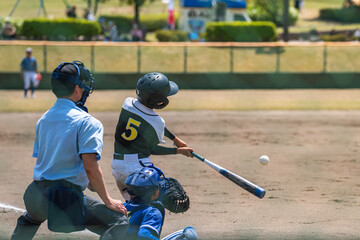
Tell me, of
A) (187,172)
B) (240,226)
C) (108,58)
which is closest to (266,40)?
(108,58)

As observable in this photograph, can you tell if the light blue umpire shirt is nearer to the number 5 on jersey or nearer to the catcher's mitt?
the catcher's mitt

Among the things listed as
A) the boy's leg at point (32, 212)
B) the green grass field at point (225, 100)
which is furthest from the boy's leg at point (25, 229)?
the green grass field at point (225, 100)

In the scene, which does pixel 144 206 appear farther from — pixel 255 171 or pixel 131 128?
pixel 255 171

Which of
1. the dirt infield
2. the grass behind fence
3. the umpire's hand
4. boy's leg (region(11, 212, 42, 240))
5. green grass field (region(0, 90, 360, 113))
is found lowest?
green grass field (region(0, 90, 360, 113))

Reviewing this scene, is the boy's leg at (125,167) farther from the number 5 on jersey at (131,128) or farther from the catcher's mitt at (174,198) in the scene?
the catcher's mitt at (174,198)

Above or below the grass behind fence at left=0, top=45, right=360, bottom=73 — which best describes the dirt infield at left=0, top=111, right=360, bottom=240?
below

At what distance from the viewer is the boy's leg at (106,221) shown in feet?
11.7

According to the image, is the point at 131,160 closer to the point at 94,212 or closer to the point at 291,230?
the point at 94,212

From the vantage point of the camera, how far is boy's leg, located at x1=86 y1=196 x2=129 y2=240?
140 inches

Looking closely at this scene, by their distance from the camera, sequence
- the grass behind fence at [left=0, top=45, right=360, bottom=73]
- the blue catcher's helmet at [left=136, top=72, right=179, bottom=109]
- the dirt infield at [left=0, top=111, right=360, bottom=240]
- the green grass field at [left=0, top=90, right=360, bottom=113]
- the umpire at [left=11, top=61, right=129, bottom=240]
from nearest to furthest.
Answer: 1. the umpire at [left=11, top=61, right=129, bottom=240]
2. the blue catcher's helmet at [left=136, top=72, right=179, bottom=109]
3. the dirt infield at [left=0, top=111, right=360, bottom=240]
4. the green grass field at [left=0, top=90, right=360, bottom=113]
5. the grass behind fence at [left=0, top=45, right=360, bottom=73]

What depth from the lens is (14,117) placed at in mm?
12805

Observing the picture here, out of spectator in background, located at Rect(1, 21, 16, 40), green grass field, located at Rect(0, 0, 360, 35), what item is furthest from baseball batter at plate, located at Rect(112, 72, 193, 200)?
green grass field, located at Rect(0, 0, 360, 35)

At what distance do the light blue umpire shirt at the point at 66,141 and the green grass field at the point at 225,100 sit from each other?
10.2 metres

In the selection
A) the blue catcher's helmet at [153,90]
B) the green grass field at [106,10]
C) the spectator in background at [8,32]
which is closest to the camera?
the blue catcher's helmet at [153,90]
